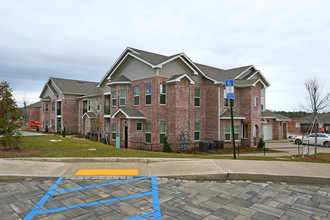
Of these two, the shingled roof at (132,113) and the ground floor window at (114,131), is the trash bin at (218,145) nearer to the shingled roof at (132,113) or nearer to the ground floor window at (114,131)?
the shingled roof at (132,113)

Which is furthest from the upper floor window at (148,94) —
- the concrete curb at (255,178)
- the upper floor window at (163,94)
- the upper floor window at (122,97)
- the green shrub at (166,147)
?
the concrete curb at (255,178)

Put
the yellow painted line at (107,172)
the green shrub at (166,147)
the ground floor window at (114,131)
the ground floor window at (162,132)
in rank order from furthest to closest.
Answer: the ground floor window at (114,131) → the ground floor window at (162,132) → the green shrub at (166,147) → the yellow painted line at (107,172)

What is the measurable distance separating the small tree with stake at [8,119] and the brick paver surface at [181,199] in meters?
6.27

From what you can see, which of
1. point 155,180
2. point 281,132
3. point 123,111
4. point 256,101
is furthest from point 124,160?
point 281,132

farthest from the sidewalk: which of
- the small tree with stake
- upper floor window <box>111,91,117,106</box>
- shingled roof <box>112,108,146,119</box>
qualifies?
upper floor window <box>111,91,117,106</box>

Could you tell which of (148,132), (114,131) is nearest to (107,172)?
(148,132)

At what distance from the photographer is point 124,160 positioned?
9.17 m

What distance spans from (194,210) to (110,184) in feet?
9.27

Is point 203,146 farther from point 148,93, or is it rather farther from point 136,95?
point 136,95

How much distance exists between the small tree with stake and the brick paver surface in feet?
20.6

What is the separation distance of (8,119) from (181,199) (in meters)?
11.2

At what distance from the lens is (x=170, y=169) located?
800 centimetres

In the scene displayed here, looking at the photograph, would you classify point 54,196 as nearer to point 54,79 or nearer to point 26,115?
point 54,79

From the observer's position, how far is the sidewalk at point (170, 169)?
23.6ft
